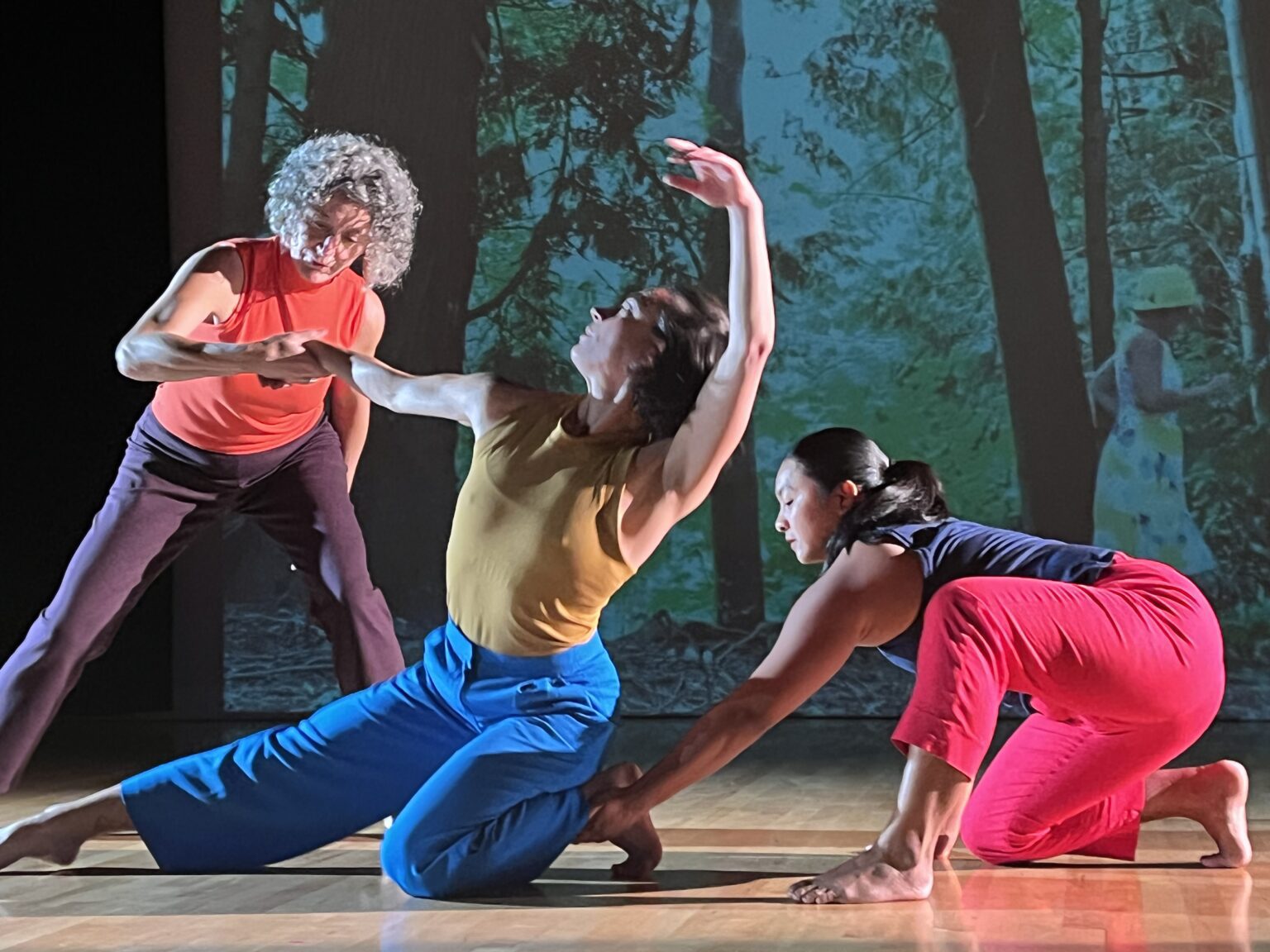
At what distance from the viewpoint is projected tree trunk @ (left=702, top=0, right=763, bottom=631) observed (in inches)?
232

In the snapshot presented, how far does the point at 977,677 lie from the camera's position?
221cm

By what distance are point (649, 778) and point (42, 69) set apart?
4587 millimetres

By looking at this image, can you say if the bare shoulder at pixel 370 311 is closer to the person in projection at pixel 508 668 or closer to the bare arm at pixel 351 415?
the bare arm at pixel 351 415

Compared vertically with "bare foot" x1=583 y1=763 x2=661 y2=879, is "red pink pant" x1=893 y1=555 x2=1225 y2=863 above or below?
above

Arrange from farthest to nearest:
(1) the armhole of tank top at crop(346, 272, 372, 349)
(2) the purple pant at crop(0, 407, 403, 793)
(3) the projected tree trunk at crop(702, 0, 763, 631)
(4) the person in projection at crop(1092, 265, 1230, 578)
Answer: (3) the projected tree trunk at crop(702, 0, 763, 631)
(4) the person in projection at crop(1092, 265, 1230, 578)
(1) the armhole of tank top at crop(346, 272, 372, 349)
(2) the purple pant at crop(0, 407, 403, 793)

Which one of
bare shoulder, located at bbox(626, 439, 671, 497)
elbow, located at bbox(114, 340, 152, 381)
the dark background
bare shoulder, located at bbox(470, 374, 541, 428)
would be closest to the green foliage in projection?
the dark background

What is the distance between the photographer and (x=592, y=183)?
5992mm

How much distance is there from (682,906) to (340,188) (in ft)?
4.86

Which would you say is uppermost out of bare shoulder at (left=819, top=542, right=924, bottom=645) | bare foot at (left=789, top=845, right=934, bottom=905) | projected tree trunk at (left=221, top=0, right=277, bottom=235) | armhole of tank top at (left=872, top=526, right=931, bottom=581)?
projected tree trunk at (left=221, top=0, right=277, bottom=235)

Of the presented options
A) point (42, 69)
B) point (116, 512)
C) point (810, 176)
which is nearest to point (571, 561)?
point (116, 512)

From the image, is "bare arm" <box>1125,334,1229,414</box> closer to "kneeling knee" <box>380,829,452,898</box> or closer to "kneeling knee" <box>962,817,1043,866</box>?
"kneeling knee" <box>962,817,1043,866</box>

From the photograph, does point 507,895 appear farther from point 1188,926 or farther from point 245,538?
point 245,538

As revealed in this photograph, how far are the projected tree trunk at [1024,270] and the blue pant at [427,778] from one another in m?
3.67

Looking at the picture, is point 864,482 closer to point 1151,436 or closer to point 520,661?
point 520,661
